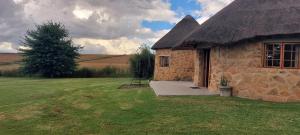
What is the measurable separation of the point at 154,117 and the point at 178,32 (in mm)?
17983

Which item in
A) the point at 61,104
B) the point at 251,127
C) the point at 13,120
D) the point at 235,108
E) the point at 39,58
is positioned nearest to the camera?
the point at 251,127

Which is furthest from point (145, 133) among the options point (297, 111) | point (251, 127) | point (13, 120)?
point (297, 111)

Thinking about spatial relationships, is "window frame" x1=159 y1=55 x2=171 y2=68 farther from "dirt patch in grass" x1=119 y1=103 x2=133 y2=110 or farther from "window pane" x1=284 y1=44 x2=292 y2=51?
"dirt patch in grass" x1=119 y1=103 x2=133 y2=110

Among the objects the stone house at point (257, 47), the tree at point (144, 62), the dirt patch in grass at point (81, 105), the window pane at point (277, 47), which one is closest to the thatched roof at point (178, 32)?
the tree at point (144, 62)

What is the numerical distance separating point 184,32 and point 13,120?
18.8 meters

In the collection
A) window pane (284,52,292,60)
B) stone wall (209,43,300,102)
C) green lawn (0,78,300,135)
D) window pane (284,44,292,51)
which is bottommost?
green lawn (0,78,300,135)

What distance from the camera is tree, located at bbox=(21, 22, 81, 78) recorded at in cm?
3909

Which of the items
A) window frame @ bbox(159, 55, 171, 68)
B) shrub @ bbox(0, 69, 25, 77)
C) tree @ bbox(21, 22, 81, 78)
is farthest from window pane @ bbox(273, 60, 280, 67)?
shrub @ bbox(0, 69, 25, 77)

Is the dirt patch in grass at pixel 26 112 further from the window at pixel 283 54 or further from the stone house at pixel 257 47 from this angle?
the window at pixel 283 54

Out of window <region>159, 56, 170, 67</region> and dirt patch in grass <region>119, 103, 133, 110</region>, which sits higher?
window <region>159, 56, 170, 67</region>

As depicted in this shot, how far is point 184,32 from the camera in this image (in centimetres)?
2752

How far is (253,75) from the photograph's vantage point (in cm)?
1458

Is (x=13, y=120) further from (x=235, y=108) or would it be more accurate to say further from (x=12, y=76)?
(x=12, y=76)

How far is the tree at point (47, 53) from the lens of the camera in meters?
39.1
